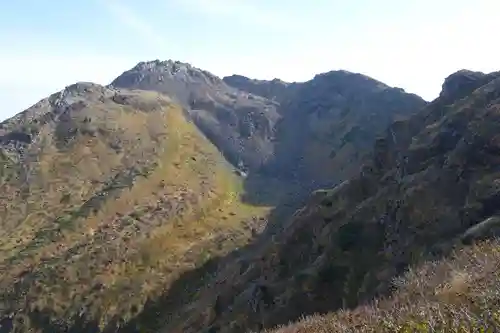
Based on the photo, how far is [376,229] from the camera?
4312 cm

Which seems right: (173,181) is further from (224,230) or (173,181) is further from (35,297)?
(35,297)

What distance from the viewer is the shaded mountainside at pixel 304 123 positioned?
13888 centimetres

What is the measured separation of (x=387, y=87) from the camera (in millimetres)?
170375

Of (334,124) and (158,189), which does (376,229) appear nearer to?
(158,189)

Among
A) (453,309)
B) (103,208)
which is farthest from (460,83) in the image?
(453,309)

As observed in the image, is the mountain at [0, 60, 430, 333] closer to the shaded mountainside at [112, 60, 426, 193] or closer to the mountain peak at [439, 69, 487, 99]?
the shaded mountainside at [112, 60, 426, 193]

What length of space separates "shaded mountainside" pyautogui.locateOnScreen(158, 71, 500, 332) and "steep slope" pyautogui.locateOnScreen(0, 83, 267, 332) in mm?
20784

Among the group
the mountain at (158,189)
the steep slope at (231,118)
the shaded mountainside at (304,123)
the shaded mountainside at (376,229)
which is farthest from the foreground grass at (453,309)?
the steep slope at (231,118)

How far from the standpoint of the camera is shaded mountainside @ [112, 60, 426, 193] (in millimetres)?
138875

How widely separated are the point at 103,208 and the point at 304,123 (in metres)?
93.6

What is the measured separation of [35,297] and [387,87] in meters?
137

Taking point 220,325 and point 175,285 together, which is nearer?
point 220,325

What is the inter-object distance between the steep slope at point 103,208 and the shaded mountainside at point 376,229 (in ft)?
68.2

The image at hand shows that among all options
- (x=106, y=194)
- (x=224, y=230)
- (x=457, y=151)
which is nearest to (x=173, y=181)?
(x=106, y=194)
